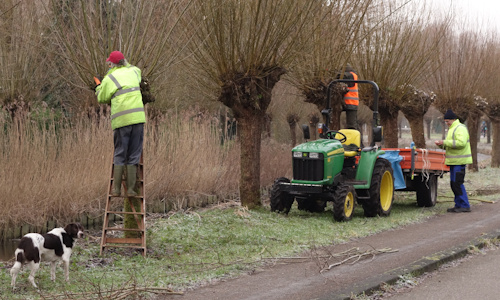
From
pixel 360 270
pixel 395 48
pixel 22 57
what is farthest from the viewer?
pixel 395 48

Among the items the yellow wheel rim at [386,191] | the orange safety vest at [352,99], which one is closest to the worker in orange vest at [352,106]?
the orange safety vest at [352,99]

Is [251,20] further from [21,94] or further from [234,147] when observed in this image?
[21,94]

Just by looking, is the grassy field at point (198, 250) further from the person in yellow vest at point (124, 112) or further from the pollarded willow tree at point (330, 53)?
the pollarded willow tree at point (330, 53)

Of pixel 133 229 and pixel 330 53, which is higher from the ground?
pixel 330 53

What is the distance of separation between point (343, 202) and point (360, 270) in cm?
394

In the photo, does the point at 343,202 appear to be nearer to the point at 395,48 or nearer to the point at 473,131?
the point at 395,48

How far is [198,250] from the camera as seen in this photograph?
9.25 metres

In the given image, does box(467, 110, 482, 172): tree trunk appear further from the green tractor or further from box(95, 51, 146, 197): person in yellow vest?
box(95, 51, 146, 197): person in yellow vest

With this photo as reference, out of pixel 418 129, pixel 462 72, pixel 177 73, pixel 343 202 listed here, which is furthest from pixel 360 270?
pixel 462 72

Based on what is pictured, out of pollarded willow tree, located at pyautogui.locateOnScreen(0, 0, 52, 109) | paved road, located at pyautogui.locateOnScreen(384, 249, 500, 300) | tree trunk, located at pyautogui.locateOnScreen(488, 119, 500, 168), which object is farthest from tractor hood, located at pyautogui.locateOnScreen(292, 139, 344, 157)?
tree trunk, located at pyautogui.locateOnScreen(488, 119, 500, 168)

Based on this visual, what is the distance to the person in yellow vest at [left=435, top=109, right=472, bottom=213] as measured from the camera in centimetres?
1434

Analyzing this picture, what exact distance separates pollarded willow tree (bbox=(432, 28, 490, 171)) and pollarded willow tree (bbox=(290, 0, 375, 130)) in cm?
996

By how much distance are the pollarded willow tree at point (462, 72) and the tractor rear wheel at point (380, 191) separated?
12.7 m

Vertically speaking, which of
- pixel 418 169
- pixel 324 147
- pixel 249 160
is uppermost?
pixel 324 147
